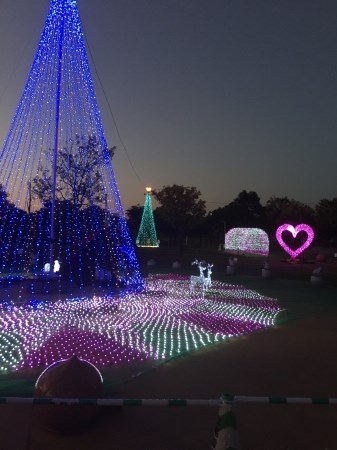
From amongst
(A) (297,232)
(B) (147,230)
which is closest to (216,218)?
(B) (147,230)

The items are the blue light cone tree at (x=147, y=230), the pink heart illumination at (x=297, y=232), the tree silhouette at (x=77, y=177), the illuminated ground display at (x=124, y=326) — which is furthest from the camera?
the blue light cone tree at (x=147, y=230)

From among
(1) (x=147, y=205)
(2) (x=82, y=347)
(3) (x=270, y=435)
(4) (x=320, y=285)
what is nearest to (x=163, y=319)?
(2) (x=82, y=347)

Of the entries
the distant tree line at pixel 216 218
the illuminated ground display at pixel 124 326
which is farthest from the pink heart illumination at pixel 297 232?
the illuminated ground display at pixel 124 326

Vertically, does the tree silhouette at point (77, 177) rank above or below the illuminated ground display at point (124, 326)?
above

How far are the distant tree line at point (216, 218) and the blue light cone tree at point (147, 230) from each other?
3049 mm

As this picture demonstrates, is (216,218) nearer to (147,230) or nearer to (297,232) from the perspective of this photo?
(147,230)

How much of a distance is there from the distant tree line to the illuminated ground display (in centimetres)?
3391

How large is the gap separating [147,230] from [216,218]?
15014mm

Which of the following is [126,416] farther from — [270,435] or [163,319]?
[163,319]

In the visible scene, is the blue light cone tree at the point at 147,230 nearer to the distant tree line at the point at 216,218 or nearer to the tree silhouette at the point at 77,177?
the distant tree line at the point at 216,218

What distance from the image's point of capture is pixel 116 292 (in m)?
15.4

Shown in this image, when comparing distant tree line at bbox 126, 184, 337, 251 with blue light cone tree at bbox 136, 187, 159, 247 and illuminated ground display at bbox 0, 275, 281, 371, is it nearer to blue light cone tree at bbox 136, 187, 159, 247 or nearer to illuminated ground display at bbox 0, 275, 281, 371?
blue light cone tree at bbox 136, 187, 159, 247

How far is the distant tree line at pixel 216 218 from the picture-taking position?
153 feet

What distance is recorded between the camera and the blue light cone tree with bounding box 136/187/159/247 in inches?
1831
